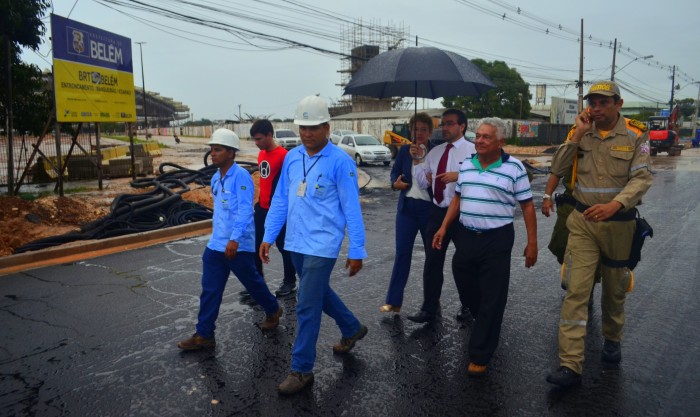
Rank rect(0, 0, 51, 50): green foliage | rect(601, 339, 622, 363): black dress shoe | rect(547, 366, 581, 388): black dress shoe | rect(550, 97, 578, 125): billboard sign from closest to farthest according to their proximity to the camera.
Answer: rect(547, 366, 581, 388): black dress shoe, rect(601, 339, 622, 363): black dress shoe, rect(0, 0, 51, 50): green foliage, rect(550, 97, 578, 125): billboard sign

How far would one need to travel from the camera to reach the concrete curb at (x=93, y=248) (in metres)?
7.31

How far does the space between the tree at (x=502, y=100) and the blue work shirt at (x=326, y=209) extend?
48001 mm

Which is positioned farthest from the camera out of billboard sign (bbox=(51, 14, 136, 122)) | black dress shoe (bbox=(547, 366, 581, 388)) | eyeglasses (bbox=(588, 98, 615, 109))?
billboard sign (bbox=(51, 14, 136, 122))

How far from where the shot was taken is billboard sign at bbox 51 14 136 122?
12266 millimetres

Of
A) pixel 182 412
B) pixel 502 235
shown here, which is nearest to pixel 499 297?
pixel 502 235

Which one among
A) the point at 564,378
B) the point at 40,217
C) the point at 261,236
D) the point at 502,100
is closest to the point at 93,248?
the point at 40,217

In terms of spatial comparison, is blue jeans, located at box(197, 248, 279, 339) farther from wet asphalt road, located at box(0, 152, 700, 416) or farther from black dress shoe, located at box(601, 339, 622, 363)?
black dress shoe, located at box(601, 339, 622, 363)

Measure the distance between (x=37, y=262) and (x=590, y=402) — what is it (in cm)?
731

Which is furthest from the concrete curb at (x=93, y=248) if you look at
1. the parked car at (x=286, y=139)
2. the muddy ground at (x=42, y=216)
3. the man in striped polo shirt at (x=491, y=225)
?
the parked car at (x=286, y=139)

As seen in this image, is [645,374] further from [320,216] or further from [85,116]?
[85,116]

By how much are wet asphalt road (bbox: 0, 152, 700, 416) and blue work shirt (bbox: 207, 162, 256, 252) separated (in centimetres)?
88

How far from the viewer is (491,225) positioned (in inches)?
149

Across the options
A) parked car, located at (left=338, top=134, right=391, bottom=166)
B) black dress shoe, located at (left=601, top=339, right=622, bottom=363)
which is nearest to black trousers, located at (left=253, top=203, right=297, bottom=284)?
black dress shoe, located at (left=601, top=339, right=622, bottom=363)

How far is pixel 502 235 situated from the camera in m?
3.79
